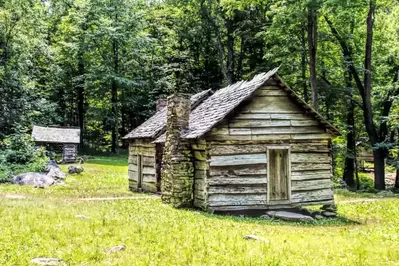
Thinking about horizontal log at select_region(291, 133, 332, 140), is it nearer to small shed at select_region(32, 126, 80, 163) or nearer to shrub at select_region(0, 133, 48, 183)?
shrub at select_region(0, 133, 48, 183)

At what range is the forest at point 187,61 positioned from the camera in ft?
86.2

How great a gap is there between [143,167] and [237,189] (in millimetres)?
8089

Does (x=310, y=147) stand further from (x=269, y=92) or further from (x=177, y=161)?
(x=177, y=161)

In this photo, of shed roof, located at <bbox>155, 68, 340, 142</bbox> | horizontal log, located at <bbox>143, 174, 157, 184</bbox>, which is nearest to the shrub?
horizontal log, located at <bbox>143, 174, 157, 184</bbox>

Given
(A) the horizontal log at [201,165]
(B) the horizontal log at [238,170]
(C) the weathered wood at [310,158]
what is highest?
(C) the weathered wood at [310,158]

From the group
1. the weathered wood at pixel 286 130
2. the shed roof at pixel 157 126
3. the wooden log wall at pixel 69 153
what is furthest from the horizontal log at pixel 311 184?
the wooden log wall at pixel 69 153

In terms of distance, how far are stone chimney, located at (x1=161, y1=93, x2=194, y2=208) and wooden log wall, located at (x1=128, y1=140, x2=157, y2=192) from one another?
4.01 metres

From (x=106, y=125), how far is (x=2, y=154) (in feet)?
81.2

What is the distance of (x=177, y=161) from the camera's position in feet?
51.3

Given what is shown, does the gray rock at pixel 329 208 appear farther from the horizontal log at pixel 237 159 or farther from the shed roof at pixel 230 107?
the horizontal log at pixel 237 159

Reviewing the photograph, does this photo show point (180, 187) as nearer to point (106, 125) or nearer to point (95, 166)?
point (95, 166)

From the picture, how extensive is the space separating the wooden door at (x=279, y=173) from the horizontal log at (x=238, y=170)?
0.56 meters

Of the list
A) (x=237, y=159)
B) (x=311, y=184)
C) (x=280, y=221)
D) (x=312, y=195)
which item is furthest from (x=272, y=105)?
(x=280, y=221)

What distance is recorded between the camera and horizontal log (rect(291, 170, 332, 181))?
52.4ft
